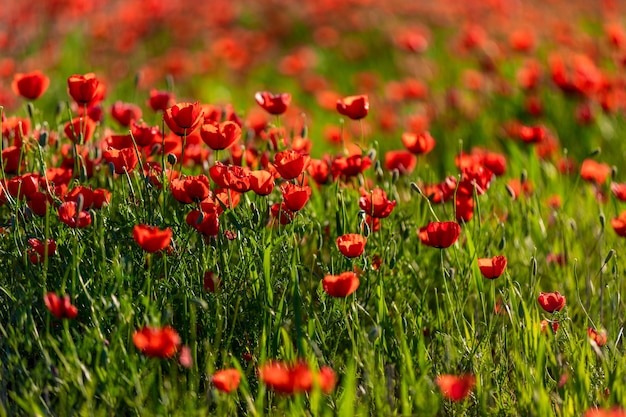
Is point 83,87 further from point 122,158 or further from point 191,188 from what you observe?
point 191,188

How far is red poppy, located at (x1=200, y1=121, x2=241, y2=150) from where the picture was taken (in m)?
2.09

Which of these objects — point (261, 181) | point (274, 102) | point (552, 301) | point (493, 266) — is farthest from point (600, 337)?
point (274, 102)

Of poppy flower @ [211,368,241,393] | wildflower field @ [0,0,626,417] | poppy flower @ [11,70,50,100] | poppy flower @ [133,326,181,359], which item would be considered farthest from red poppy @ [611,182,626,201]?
poppy flower @ [11,70,50,100]

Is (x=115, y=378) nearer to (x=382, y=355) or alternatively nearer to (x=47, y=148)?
(x=382, y=355)

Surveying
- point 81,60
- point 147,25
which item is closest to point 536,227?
point 81,60

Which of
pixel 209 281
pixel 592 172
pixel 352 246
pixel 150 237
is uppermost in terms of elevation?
pixel 150 237

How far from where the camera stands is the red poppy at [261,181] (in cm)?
198

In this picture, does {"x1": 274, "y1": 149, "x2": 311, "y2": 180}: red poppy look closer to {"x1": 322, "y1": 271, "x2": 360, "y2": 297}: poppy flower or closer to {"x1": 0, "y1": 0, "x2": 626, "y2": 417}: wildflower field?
{"x1": 0, "y1": 0, "x2": 626, "y2": 417}: wildflower field

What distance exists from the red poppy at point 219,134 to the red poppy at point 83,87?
356 mm

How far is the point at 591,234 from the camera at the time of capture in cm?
294

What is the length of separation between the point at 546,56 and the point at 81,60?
2917 mm

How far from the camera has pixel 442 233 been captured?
1.99 m

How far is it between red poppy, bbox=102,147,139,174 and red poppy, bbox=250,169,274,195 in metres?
0.29

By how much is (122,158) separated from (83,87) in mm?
315
